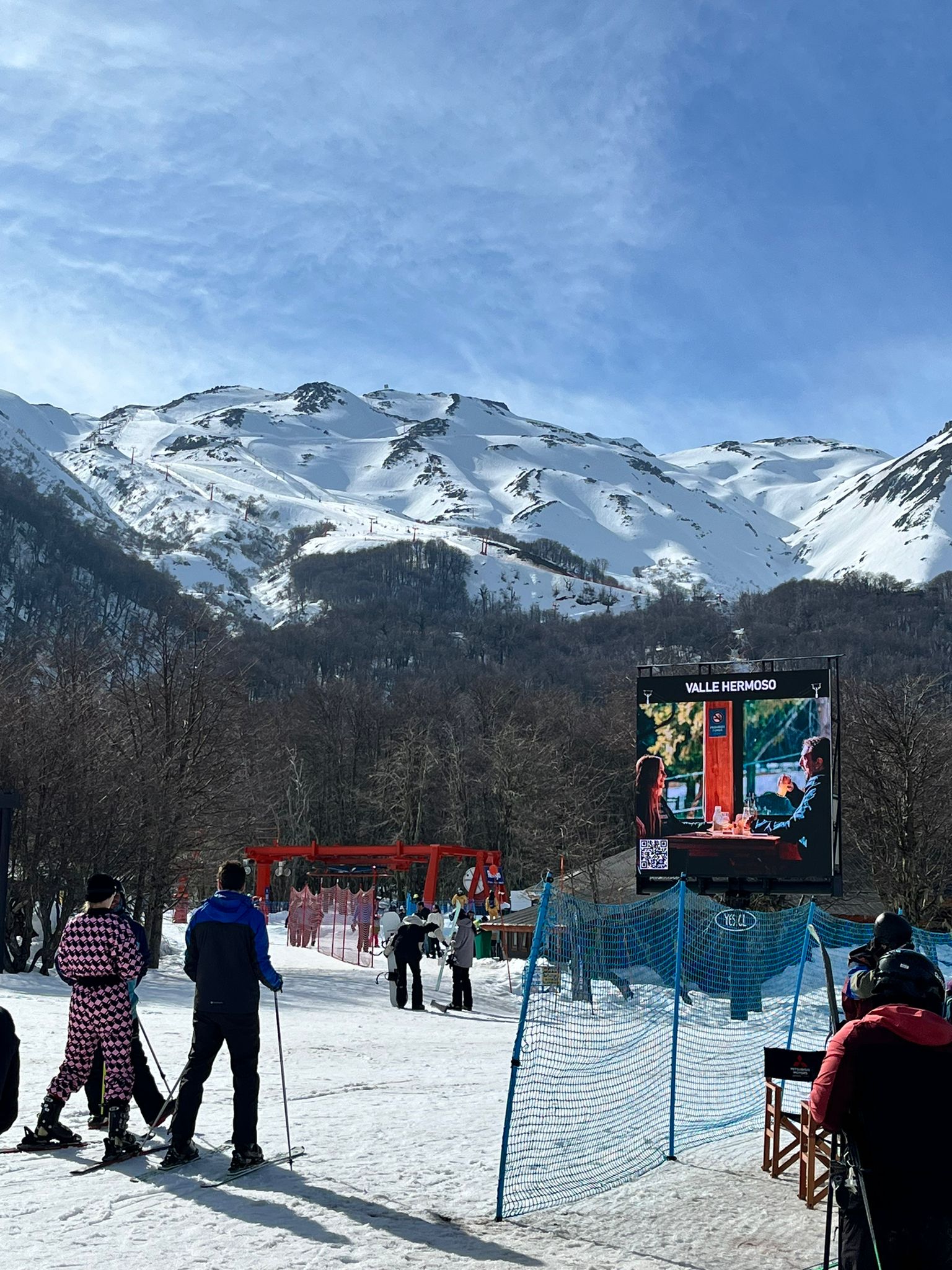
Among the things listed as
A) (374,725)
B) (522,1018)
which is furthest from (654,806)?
(374,725)

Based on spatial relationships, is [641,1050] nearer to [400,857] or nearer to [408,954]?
[408,954]

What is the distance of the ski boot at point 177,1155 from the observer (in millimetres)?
6926

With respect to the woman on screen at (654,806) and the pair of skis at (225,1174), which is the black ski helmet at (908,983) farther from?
the woman on screen at (654,806)

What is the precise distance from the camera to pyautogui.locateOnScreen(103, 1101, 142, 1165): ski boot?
23.0 feet

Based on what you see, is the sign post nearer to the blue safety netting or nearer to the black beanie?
the blue safety netting

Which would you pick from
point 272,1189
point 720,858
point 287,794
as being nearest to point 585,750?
point 287,794

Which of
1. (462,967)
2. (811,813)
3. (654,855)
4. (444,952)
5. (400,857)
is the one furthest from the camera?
(400,857)

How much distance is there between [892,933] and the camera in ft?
20.4

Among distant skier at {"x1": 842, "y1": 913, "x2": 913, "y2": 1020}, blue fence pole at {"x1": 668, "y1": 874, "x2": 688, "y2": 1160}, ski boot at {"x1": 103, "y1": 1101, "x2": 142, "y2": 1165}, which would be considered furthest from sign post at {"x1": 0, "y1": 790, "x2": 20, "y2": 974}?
distant skier at {"x1": 842, "y1": 913, "x2": 913, "y2": 1020}

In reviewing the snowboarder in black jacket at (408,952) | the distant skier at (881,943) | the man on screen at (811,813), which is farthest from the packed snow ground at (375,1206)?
the man on screen at (811,813)

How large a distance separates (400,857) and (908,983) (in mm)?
34113

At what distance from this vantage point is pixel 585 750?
69.1 metres

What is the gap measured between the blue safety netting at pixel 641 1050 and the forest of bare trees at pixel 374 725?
32.8ft

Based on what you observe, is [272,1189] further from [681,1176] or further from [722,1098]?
[722,1098]
